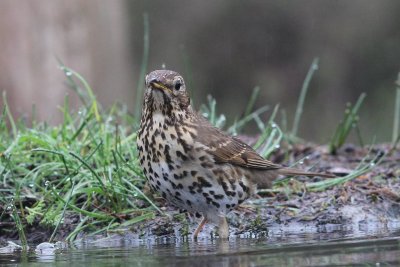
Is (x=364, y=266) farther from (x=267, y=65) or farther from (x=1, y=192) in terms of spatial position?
(x=267, y=65)

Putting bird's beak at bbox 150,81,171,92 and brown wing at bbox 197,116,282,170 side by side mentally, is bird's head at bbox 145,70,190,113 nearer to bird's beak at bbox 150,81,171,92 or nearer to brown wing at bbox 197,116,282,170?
bird's beak at bbox 150,81,171,92

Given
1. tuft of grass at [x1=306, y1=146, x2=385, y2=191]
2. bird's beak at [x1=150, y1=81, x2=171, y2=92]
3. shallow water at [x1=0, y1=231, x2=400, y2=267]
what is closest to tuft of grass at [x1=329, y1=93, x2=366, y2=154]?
tuft of grass at [x1=306, y1=146, x2=385, y2=191]

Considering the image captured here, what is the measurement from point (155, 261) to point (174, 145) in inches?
58.8

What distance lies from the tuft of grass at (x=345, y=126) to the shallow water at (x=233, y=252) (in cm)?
236

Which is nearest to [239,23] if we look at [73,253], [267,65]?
[267,65]

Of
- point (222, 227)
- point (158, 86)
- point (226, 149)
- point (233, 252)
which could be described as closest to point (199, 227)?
point (222, 227)

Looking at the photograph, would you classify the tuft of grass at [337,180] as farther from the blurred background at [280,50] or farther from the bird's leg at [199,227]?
the blurred background at [280,50]

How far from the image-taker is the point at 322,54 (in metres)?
22.8

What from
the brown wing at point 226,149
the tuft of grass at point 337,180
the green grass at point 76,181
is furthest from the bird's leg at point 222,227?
the tuft of grass at point 337,180

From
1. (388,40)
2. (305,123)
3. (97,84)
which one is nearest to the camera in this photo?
(97,84)

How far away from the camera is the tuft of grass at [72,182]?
768 cm

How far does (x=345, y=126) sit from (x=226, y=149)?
254 cm

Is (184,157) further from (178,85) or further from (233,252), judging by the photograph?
(233,252)

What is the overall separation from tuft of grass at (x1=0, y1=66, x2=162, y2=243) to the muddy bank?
11 centimetres
